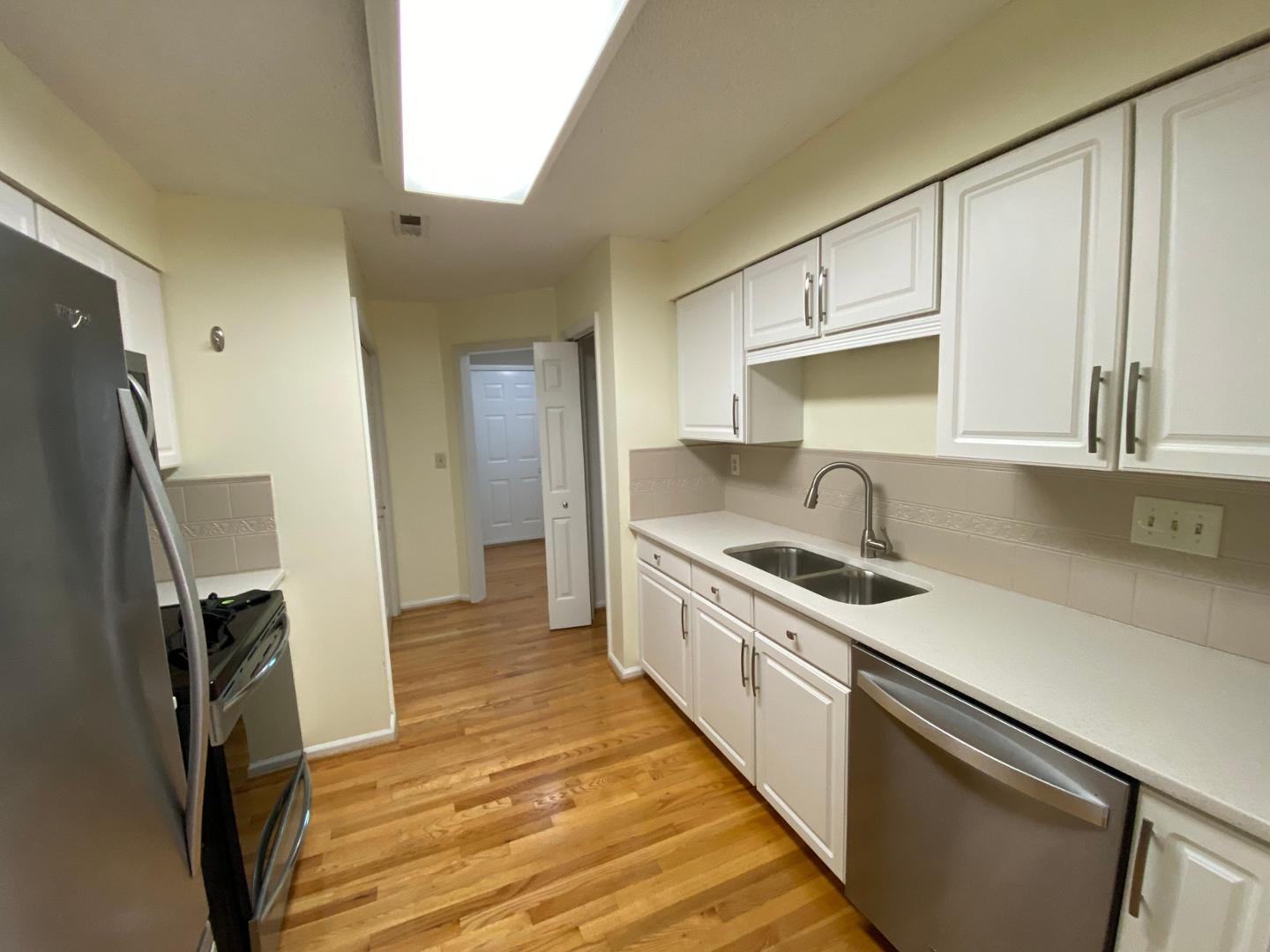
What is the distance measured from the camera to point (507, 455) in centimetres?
619

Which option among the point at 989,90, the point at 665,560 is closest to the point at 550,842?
the point at 665,560

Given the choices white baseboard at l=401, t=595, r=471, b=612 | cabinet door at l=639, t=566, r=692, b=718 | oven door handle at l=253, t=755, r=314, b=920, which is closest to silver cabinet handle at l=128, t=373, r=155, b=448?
oven door handle at l=253, t=755, r=314, b=920

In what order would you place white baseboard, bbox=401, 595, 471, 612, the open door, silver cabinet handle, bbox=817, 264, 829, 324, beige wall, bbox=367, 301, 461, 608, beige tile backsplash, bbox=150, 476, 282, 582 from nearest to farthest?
silver cabinet handle, bbox=817, 264, 829, 324 < beige tile backsplash, bbox=150, 476, 282, 582 < the open door < beige wall, bbox=367, 301, 461, 608 < white baseboard, bbox=401, 595, 471, 612

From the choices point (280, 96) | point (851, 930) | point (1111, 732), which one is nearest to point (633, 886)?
point (851, 930)

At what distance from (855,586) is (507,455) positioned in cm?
490

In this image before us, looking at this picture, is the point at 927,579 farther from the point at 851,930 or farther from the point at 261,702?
the point at 261,702

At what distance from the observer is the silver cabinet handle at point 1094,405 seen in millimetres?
1120

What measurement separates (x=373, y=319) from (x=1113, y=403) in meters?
4.00

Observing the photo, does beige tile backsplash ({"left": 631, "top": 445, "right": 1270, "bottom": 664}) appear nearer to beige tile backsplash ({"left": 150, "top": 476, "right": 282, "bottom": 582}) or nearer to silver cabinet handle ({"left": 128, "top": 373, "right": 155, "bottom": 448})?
silver cabinet handle ({"left": 128, "top": 373, "right": 155, "bottom": 448})

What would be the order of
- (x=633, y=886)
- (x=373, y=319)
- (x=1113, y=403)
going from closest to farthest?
(x=1113, y=403)
(x=633, y=886)
(x=373, y=319)

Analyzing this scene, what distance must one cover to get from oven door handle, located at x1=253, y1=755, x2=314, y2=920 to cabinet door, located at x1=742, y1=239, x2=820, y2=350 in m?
2.34

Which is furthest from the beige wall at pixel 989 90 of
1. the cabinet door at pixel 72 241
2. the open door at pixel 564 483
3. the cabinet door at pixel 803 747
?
the cabinet door at pixel 72 241

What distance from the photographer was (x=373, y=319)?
3.69 m

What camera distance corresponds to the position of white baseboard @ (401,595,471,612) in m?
4.00
